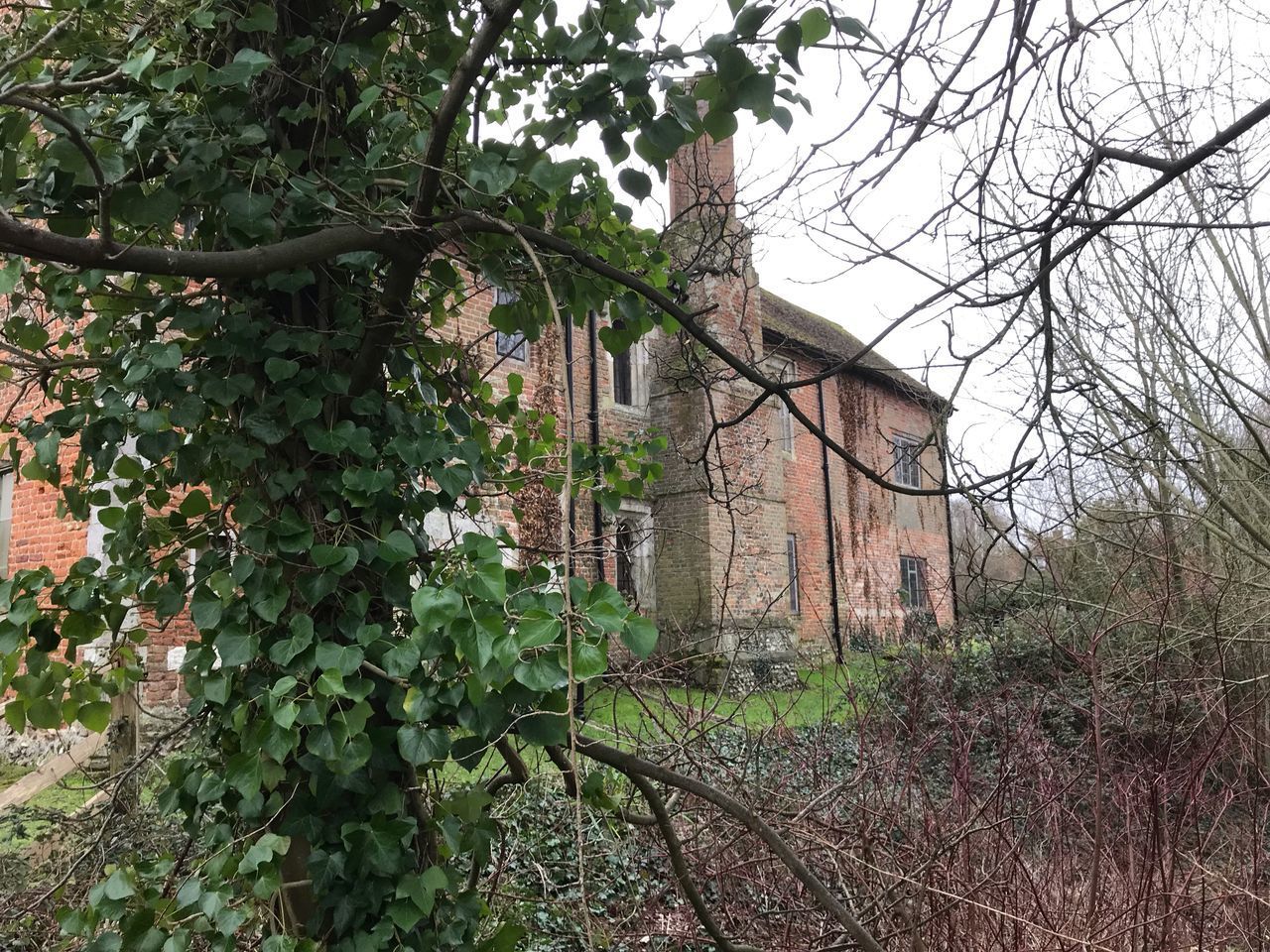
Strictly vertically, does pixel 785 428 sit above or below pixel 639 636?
above

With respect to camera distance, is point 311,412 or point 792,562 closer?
point 311,412

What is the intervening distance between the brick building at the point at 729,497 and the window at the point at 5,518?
2 centimetres

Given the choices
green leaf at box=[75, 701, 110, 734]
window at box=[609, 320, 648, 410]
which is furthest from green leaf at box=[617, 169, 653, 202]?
window at box=[609, 320, 648, 410]

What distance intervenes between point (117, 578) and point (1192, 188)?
8264 mm

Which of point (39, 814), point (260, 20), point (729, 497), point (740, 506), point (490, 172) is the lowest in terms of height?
point (39, 814)

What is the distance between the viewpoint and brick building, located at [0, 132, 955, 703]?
28.2 ft

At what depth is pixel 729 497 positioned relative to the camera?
11.7 ft

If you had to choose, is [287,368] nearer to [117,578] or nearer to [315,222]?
[315,222]

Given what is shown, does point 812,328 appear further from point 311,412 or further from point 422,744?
point 422,744

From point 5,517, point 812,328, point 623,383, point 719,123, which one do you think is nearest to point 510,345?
point 623,383

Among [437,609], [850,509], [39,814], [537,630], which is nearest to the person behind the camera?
[537,630]

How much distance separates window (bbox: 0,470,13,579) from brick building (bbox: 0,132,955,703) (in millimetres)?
22

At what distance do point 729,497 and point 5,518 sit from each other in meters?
9.76

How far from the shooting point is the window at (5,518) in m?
9.71
